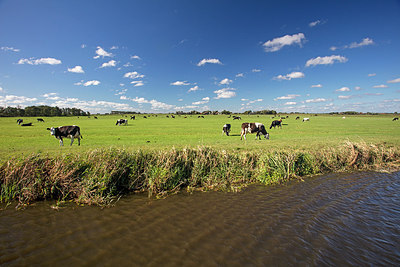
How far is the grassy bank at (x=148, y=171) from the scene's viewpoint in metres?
6.95

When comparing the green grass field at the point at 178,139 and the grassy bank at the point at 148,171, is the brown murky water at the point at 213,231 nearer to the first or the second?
the grassy bank at the point at 148,171

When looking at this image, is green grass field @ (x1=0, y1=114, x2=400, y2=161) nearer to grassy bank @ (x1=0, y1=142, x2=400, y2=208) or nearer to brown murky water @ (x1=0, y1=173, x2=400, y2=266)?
grassy bank @ (x1=0, y1=142, x2=400, y2=208)

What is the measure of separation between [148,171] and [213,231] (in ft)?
14.1

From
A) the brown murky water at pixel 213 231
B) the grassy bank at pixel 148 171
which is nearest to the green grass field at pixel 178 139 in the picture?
the grassy bank at pixel 148 171

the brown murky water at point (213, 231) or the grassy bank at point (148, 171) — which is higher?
the grassy bank at point (148, 171)

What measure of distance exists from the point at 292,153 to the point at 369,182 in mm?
4085

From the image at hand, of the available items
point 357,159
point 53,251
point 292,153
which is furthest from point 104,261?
point 357,159

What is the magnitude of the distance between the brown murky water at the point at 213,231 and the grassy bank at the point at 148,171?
77cm

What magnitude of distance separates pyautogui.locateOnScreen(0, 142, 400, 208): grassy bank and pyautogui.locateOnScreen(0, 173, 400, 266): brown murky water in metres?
0.77

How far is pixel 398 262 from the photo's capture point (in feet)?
14.0

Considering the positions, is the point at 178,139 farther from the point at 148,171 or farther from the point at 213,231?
the point at 213,231

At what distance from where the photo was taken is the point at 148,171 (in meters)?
8.20

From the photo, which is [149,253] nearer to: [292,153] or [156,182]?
[156,182]

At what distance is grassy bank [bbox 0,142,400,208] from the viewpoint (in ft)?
22.8
